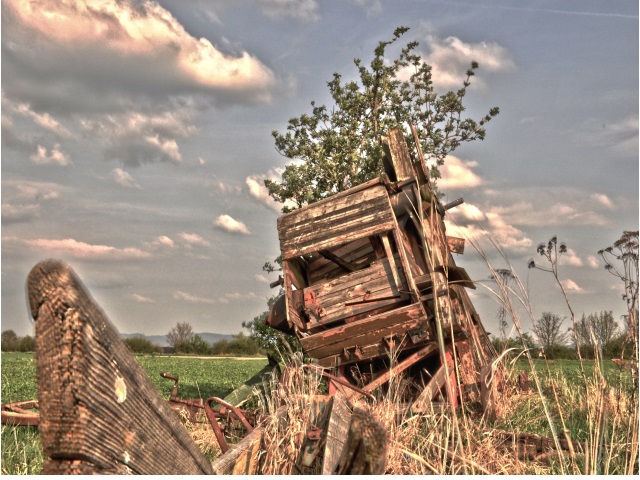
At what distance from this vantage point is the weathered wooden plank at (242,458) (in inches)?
127

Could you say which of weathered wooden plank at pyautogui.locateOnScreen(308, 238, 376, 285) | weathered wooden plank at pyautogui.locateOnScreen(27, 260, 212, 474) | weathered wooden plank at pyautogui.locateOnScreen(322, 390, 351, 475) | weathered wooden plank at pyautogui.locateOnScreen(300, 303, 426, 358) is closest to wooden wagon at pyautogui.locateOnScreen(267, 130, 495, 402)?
weathered wooden plank at pyautogui.locateOnScreen(300, 303, 426, 358)

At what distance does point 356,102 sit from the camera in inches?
574

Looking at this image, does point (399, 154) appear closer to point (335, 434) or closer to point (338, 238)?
point (338, 238)

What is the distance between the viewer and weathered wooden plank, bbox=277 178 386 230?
315 inches

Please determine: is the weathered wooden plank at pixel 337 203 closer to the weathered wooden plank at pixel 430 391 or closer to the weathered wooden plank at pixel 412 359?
the weathered wooden plank at pixel 412 359

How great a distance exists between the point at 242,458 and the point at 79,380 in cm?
264

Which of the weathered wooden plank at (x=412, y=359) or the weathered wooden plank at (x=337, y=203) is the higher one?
the weathered wooden plank at (x=337, y=203)

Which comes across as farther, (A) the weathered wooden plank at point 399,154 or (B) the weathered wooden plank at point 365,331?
(A) the weathered wooden plank at point 399,154

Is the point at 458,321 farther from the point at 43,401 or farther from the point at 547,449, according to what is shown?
the point at 43,401

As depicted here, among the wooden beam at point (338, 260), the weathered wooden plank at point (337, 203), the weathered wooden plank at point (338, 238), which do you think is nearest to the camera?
the weathered wooden plank at point (338, 238)

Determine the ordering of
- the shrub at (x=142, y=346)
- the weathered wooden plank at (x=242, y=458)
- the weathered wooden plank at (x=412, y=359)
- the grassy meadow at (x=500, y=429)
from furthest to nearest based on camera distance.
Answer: the shrub at (x=142, y=346)
the weathered wooden plank at (x=412, y=359)
the grassy meadow at (x=500, y=429)
the weathered wooden plank at (x=242, y=458)

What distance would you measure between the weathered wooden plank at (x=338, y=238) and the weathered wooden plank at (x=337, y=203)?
0.31 m

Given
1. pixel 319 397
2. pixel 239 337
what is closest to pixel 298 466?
pixel 319 397

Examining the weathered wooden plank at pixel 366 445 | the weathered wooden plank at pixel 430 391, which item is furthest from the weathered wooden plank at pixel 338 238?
the weathered wooden plank at pixel 366 445
